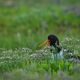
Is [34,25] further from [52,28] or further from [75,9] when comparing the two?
[75,9]

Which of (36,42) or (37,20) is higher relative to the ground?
(37,20)

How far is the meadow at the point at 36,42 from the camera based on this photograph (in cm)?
1030

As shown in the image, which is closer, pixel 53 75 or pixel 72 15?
pixel 53 75

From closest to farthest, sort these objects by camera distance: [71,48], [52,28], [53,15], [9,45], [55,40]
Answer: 1. [71,48]
2. [55,40]
3. [9,45]
4. [52,28]
5. [53,15]

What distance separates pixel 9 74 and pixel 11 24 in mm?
15946

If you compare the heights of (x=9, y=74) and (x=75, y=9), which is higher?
(x=75, y=9)

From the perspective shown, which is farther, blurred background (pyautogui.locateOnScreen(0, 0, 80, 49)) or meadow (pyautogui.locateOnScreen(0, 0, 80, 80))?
blurred background (pyautogui.locateOnScreen(0, 0, 80, 49))

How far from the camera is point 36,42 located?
17125mm

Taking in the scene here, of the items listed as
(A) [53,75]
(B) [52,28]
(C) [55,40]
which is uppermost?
(B) [52,28]

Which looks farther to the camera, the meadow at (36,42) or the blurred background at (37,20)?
the blurred background at (37,20)

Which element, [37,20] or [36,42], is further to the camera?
[37,20]

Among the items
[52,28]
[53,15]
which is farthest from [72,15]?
[52,28]

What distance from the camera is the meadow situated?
10.3 m

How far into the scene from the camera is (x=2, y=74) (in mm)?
10484
